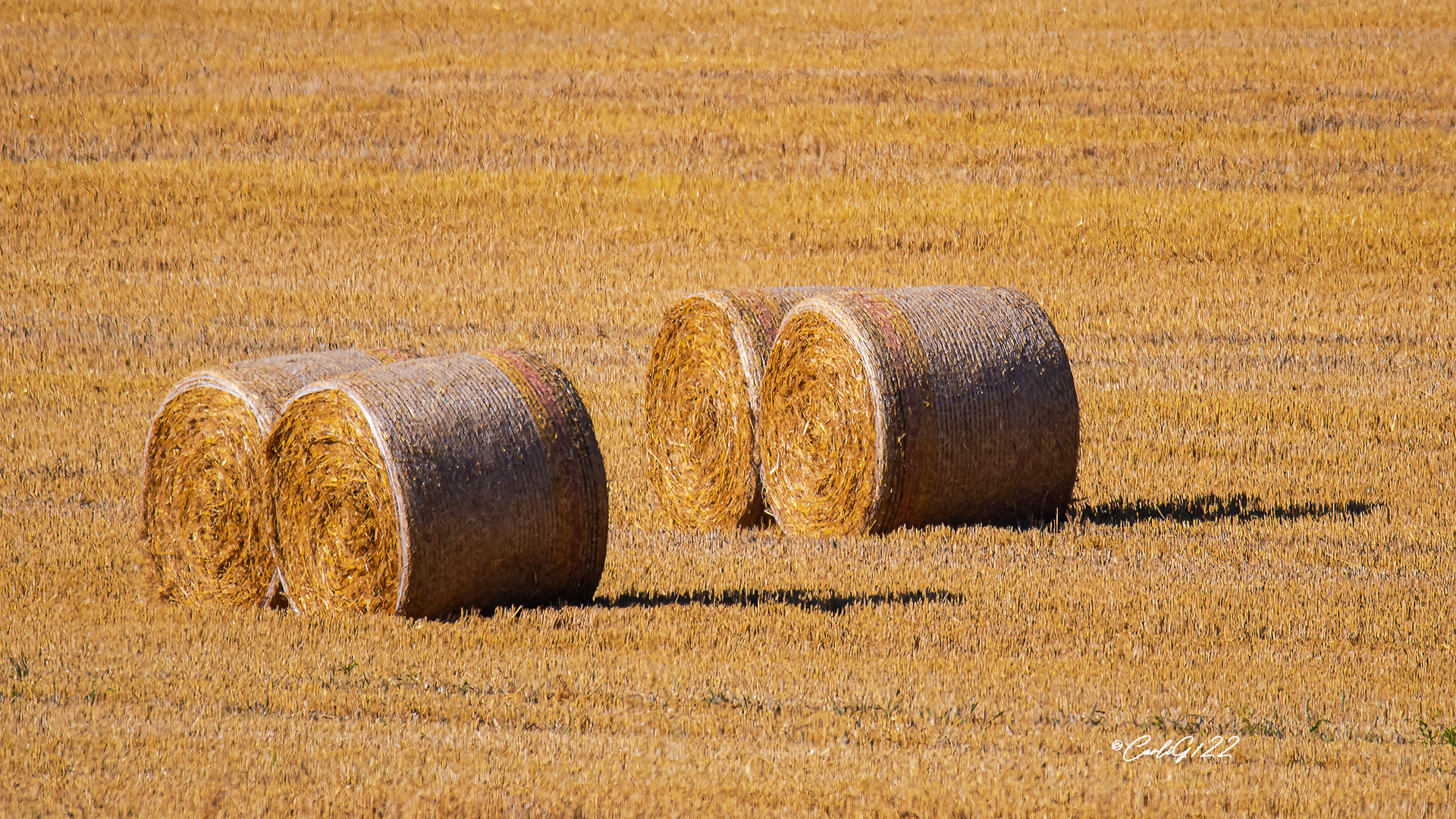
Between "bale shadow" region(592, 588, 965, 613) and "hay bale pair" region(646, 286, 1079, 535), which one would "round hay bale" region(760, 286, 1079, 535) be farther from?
"bale shadow" region(592, 588, 965, 613)

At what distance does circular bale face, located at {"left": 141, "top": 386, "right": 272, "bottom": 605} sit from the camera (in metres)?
9.01

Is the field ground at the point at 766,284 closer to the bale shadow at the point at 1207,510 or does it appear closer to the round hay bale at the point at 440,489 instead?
the bale shadow at the point at 1207,510

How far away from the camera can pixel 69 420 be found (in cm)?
1477

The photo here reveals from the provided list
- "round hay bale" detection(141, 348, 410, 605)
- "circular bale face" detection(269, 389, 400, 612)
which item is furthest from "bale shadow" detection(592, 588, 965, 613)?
"round hay bale" detection(141, 348, 410, 605)

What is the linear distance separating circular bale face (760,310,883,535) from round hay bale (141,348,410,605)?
10.1 feet

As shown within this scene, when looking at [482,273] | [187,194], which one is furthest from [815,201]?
[187,194]

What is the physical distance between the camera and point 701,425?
39.8ft

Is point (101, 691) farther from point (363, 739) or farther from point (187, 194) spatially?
point (187, 194)

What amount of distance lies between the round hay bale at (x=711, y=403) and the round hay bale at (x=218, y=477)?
3.17 metres

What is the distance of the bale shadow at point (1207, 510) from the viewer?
1140 centimetres

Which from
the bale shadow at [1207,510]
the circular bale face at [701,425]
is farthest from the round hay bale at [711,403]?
the bale shadow at [1207,510]

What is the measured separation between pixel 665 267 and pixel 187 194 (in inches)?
304

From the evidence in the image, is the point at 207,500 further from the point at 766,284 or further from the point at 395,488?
the point at 766,284
